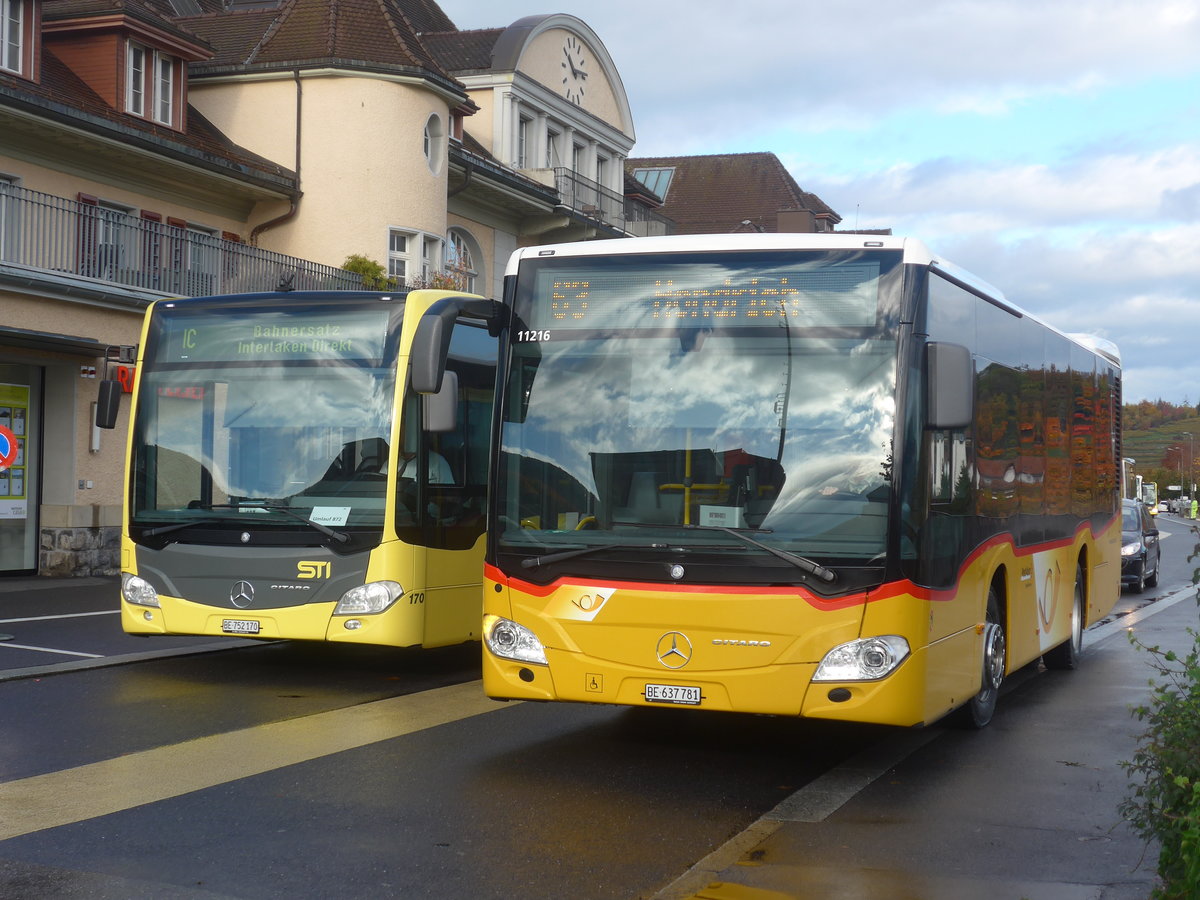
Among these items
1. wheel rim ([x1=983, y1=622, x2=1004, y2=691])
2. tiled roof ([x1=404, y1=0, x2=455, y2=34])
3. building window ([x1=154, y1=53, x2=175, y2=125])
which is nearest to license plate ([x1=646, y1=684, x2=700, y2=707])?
wheel rim ([x1=983, y1=622, x2=1004, y2=691])

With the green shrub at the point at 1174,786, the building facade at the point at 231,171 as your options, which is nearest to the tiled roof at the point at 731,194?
the building facade at the point at 231,171

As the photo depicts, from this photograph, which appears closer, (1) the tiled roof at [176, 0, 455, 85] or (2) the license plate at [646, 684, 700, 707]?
(2) the license plate at [646, 684, 700, 707]

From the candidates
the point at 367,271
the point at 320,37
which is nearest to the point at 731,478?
the point at 367,271

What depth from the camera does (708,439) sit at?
7648mm

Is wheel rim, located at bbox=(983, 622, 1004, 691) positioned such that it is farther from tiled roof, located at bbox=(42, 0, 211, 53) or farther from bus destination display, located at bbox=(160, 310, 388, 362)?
tiled roof, located at bbox=(42, 0, 211, 53)

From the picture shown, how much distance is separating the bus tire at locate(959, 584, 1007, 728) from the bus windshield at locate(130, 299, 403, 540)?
13.9 feet

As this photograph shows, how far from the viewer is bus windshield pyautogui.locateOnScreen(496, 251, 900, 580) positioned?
295 inches

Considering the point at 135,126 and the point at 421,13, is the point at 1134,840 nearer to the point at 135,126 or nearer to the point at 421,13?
the point at 135,126

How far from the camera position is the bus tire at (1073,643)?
12852mm

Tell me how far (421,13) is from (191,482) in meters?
31.9

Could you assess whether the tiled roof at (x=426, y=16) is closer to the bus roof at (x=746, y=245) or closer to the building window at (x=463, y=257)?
the building window at (x=463, y=257)

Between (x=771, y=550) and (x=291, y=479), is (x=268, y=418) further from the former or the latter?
(x=771, y=550)

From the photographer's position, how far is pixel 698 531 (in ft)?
24.9

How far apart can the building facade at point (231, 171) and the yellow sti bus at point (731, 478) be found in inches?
317
